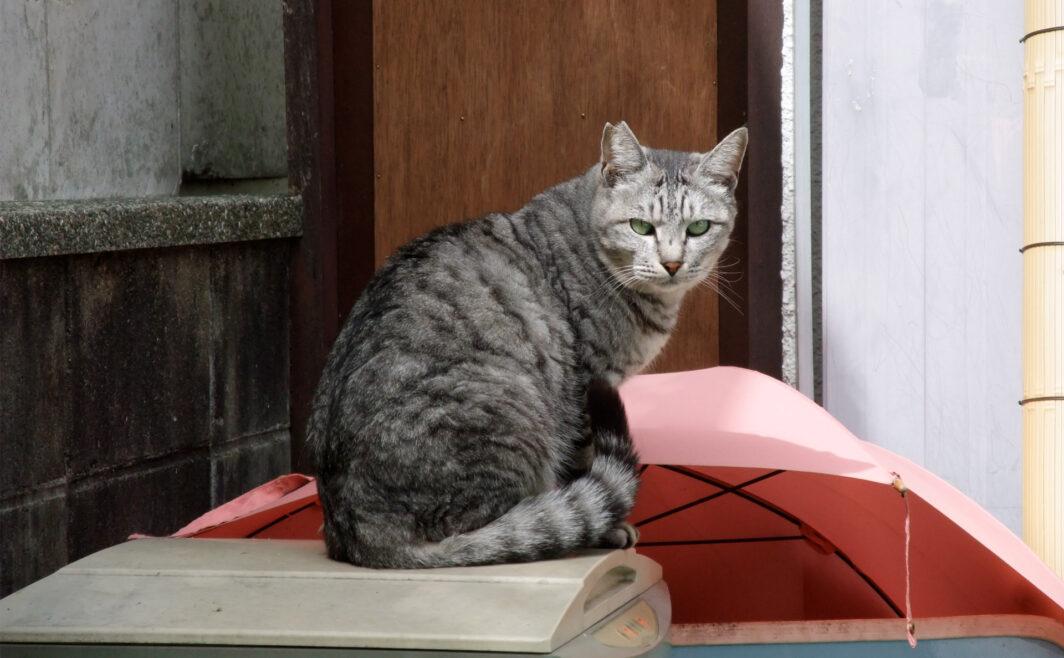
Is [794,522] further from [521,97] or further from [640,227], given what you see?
[521,97]

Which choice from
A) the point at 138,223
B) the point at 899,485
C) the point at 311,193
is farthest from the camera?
the point at 311,193

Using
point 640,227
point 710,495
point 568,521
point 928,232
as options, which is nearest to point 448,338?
point 568,521

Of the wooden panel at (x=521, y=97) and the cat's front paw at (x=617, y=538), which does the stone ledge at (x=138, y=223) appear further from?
the cat's front paw at (x=617, y=538)

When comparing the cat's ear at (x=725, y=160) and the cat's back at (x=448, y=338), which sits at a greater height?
the cat's ear at (x=725, y=160)

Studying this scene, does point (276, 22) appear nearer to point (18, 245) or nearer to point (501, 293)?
point (18, 245)

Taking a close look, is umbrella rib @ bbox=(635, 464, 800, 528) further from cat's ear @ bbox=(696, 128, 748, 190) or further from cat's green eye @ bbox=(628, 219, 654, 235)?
cat's ear @ bbox=(696, 128, 748, 190)

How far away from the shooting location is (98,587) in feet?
6.13

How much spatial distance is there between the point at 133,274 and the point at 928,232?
7.01 ft

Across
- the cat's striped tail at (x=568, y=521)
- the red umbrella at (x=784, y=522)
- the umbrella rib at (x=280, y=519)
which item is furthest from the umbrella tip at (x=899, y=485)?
the umbrella rib at (x=280, y=519)

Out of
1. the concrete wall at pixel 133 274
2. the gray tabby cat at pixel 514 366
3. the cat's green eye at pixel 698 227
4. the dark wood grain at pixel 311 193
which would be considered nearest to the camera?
the gray tabby cat at pixel 514 366

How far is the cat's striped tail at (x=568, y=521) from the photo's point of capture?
1970 mm

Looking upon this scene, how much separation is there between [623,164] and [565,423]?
23.5 inches

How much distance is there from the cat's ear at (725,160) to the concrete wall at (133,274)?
4.59ft

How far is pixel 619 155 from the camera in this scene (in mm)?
2504
